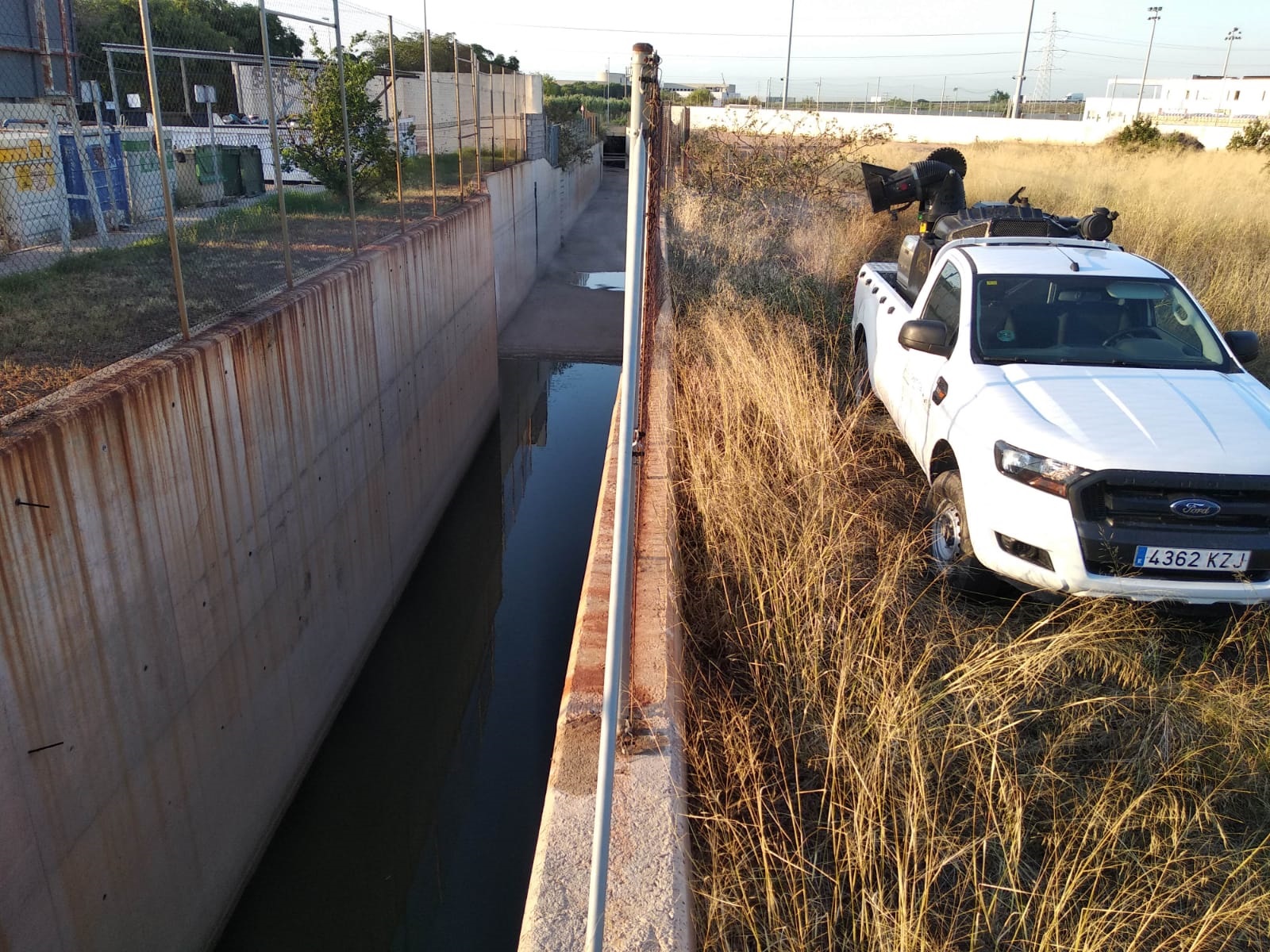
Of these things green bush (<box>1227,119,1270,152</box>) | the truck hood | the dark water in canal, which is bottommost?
the dark water in canal

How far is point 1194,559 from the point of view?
13.8 feet

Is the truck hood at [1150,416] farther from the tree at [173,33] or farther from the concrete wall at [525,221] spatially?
the concrete wall at [525,221]

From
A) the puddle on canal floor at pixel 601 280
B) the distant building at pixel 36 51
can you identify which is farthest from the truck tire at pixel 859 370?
the puddle on canal floor at pixel 601 280

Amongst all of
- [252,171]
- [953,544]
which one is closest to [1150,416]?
[953,544]

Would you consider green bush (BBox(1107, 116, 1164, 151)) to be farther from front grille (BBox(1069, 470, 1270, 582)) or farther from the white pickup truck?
front grille (BBox(1069, 470, 1270, 582))

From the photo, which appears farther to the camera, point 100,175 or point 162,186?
point 100,175

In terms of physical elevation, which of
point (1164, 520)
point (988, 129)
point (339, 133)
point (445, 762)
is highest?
point (988, 129)

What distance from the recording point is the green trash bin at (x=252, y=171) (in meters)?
15.2

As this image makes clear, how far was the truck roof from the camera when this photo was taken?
19.0ft

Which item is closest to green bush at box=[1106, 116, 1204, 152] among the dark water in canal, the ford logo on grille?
the dark water in canal

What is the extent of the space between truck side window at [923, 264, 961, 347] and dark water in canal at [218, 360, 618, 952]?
4.49 metres

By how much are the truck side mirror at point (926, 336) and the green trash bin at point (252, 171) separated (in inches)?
514

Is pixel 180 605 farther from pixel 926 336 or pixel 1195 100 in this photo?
pixel 1195 100

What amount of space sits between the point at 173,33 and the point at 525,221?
26.4 ft
